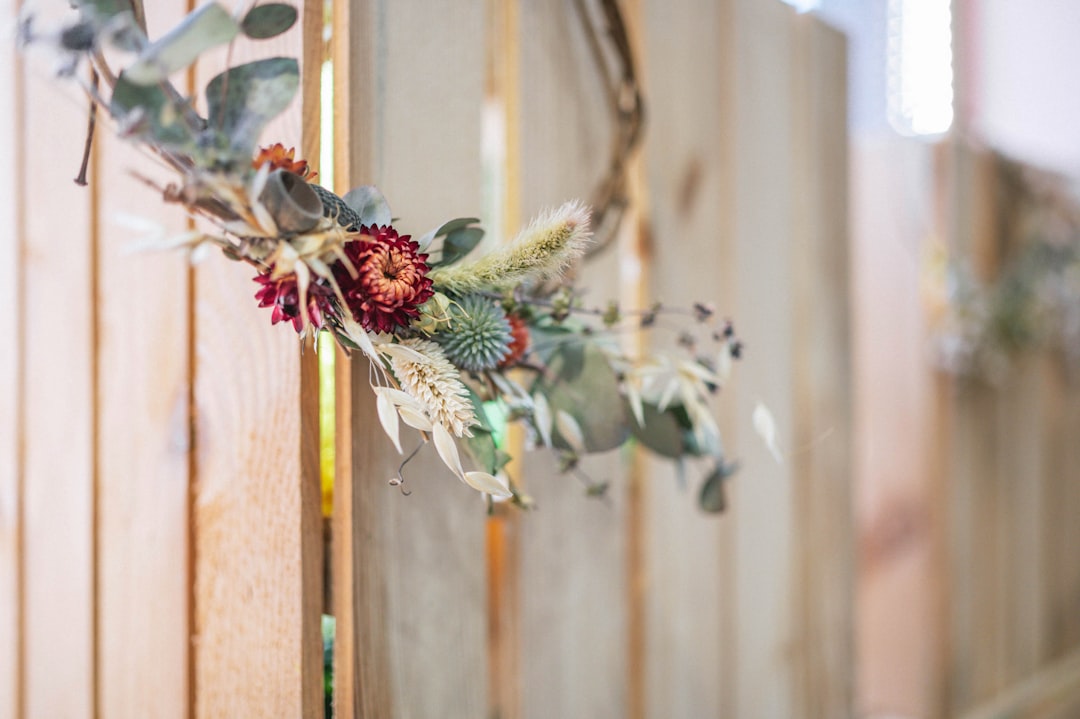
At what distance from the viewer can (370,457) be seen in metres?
0.61

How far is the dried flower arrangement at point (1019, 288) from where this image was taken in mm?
1640

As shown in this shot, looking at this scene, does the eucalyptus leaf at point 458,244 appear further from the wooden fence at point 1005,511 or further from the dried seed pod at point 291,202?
the wooden fence at point 1005,511

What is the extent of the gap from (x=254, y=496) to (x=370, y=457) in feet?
0.31

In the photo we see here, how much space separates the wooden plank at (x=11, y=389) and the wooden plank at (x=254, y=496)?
244 millimetres

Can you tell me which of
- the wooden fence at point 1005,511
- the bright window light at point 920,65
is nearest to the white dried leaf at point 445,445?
the wooden fence at point 1005,511

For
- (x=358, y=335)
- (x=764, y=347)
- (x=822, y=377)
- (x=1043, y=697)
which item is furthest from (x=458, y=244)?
(x=1043, y=697)

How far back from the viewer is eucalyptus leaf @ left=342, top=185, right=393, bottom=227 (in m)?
0.48

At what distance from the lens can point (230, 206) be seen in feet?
1.38

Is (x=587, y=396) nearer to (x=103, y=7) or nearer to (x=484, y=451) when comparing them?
(x=484, y=451)

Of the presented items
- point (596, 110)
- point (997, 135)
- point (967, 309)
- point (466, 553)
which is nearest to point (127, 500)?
point (466, 553)

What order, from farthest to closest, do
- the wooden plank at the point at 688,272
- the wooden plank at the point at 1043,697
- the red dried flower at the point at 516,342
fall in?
the wooden plank at the point at 1043,697 → the wooden plank at the point at 688,272 → the red dried flower at the point at 516,342

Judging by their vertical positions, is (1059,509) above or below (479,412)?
below

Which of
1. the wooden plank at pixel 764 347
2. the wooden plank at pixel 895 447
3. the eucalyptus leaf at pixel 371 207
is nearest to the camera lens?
the eucalyptus leaf at pixel 371 207

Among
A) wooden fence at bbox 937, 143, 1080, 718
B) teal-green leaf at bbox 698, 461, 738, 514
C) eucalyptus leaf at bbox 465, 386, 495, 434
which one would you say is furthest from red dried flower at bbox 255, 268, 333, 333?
wooden fence at bbox 937, 143, 1080, 718
